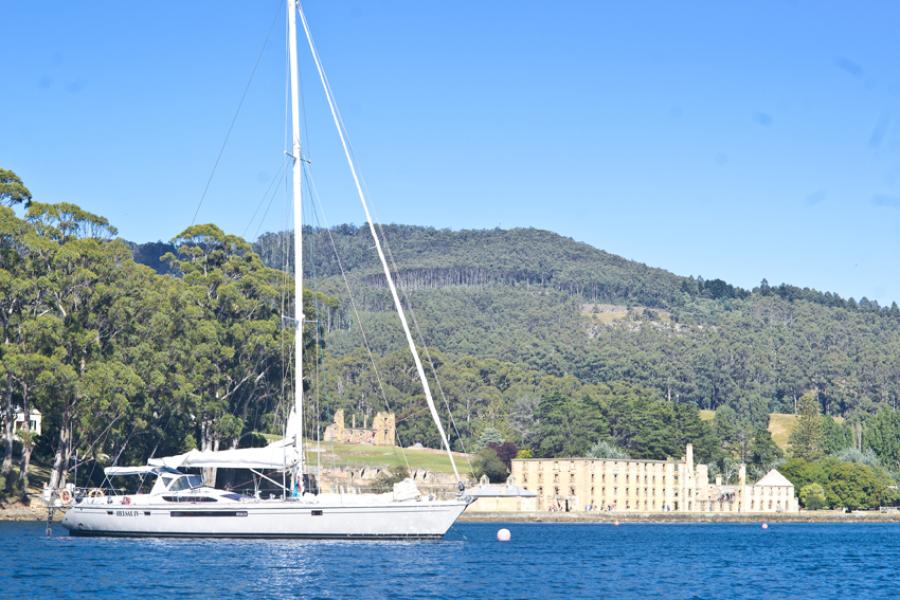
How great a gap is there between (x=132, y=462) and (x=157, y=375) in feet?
30.3

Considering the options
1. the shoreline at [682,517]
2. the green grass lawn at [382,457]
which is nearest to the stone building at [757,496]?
the shoreline at [682,517]

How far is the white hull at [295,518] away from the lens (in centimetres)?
5144

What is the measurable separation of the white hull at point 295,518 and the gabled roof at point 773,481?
8934 centimetres

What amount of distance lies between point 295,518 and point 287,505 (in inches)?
24.1

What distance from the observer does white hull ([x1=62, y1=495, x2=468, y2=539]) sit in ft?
169

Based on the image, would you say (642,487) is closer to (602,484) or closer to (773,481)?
(602,484)

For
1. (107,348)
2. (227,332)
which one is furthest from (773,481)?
(107,348)

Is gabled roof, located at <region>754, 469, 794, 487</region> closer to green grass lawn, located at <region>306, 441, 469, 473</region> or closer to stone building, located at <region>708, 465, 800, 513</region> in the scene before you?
stone building, located at <region>708, 465, 800, 513</region>

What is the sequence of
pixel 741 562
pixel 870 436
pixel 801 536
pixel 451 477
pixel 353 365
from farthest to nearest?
pixel 353 365 → pixel 870 436 → pixel 451 477 → pixel 801 536 → pixel 741 562

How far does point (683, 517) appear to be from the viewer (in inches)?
4919

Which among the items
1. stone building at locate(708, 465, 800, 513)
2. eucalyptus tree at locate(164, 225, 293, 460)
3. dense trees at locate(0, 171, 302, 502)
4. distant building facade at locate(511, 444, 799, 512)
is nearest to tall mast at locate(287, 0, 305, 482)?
dense trees at locate(0, 171, 302, 502)

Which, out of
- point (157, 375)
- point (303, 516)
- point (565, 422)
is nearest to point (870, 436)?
point (565, 422)

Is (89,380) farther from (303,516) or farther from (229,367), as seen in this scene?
(303,516)

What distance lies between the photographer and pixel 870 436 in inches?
6516
